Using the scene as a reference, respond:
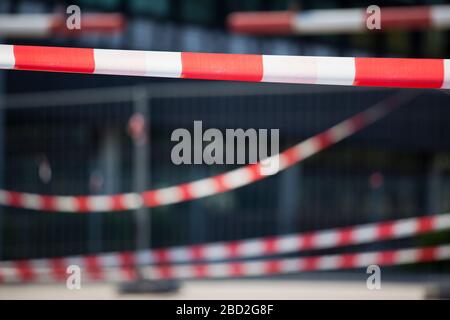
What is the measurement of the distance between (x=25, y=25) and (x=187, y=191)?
9.63 feet

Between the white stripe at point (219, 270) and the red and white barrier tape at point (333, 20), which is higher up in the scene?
the red and white barrier tape at point (333, 20)

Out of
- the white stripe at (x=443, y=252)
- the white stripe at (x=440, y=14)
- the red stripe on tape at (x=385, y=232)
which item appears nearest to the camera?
the white stripe at (x=440, y=14)

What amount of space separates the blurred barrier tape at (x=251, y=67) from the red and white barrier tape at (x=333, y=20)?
1.63 m

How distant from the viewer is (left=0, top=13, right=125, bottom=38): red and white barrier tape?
7759mm

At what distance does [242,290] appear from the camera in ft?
29.3

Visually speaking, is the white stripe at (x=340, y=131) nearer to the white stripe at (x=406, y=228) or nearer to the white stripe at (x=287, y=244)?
the white stripe at (x=287, y=244)

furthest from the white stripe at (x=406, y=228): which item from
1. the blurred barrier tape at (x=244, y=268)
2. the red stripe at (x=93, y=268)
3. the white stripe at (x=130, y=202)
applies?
the red stripe at (x=93, y=268)

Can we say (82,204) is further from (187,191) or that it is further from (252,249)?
(252,249)

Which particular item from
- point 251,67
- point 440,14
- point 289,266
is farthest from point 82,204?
point 251,67

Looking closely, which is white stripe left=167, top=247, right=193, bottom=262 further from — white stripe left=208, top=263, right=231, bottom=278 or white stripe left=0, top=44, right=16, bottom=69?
white stripe left=0, top=44, right=16, bottom=69

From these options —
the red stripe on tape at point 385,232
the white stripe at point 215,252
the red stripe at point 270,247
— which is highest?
the red stripe on tape at point 385,232

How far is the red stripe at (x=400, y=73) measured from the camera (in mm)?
4070
